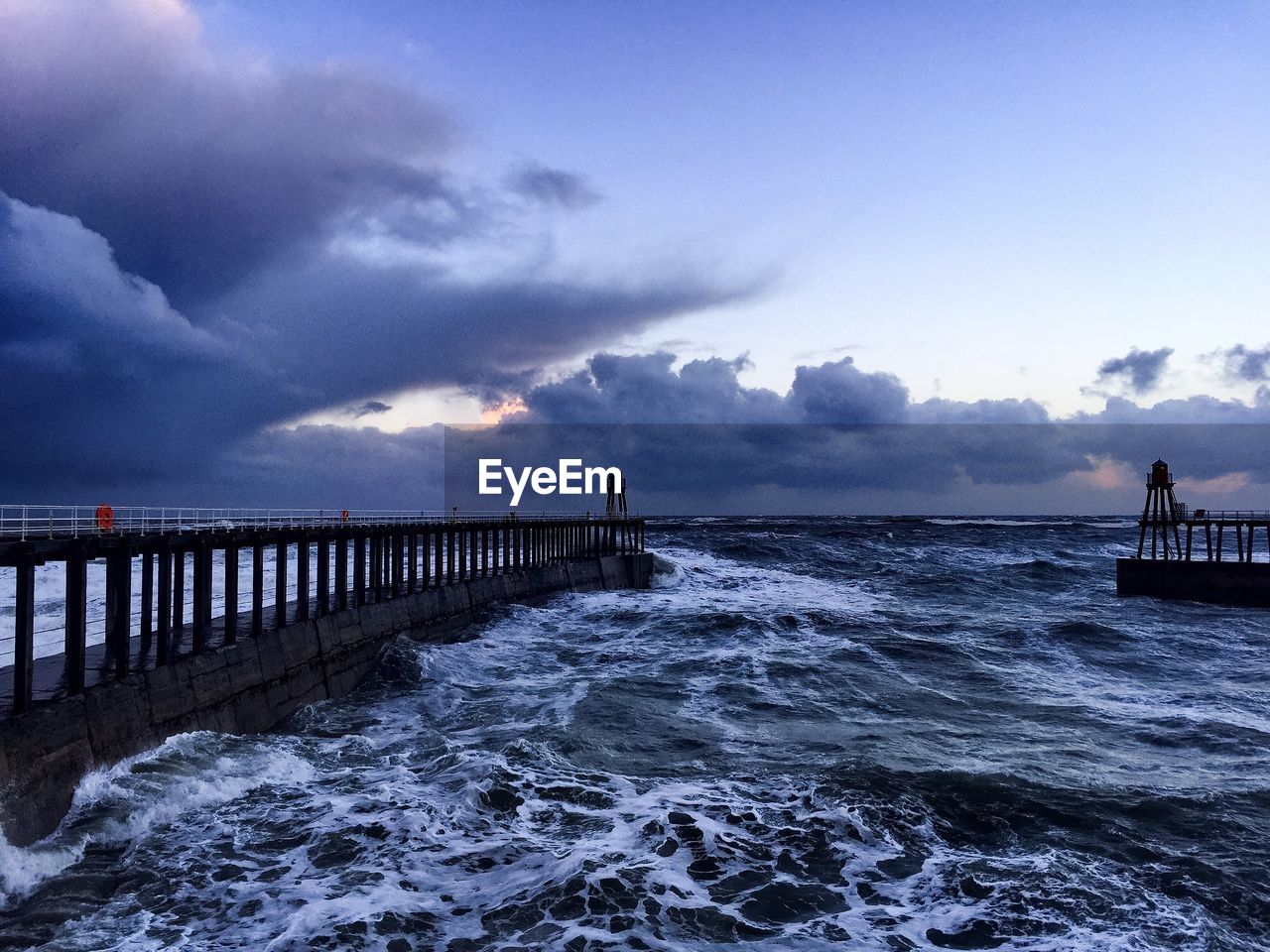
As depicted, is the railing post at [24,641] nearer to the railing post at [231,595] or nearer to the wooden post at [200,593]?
the wooden post at [200,593]

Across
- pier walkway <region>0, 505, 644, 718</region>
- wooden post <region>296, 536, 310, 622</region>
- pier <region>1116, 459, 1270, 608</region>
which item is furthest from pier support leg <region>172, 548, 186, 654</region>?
pier <region>1116, 459, 1270, 608</region>

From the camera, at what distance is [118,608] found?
17875mm

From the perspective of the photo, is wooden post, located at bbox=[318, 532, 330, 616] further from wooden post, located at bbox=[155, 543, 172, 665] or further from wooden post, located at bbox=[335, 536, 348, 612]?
wooden post, located at bbox=[155, 543, 172, 665]

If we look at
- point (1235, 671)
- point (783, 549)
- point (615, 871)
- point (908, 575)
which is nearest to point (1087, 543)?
point (783, 549)

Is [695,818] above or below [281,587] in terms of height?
below

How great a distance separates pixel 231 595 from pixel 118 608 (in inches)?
190

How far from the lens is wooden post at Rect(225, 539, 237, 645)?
2222cm

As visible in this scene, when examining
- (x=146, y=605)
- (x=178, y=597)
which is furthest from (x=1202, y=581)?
(x=146, y=605)

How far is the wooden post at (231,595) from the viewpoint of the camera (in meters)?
22.2

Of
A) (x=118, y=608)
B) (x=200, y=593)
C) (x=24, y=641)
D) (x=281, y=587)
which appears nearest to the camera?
(x=24, y=641)

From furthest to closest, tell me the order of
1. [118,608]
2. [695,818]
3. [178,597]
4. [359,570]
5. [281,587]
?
[359,570] → [281,587] → [178,597] → [118,608] → [695,818]

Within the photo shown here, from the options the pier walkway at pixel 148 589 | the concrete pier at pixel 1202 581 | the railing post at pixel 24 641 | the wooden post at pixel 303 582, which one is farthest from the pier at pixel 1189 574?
the railing post at pixel 24 641

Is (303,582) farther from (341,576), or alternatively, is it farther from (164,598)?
(164,598)

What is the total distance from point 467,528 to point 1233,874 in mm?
39108
